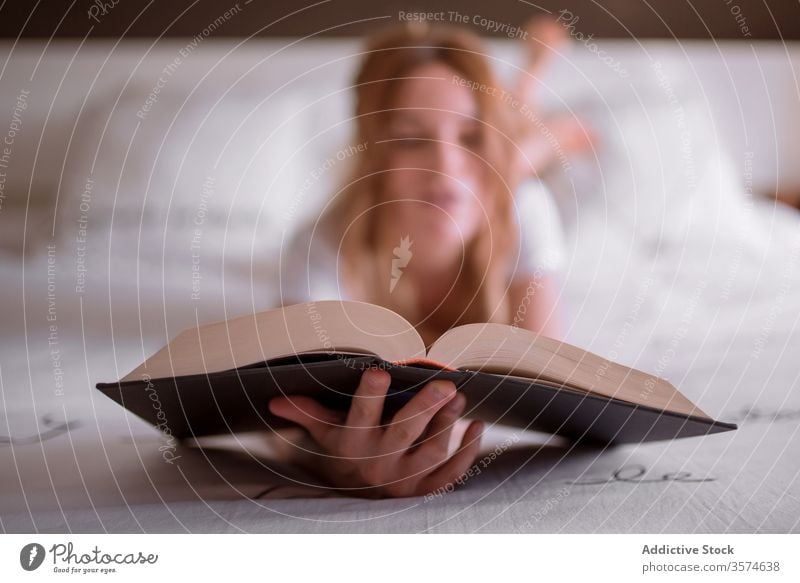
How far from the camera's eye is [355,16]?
0.87 meters

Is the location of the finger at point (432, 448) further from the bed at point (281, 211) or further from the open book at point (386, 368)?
the bed at point (281, 211)

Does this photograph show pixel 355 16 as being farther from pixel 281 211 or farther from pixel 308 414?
pixel 308 414

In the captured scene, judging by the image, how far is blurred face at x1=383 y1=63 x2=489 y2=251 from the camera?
2.93ft

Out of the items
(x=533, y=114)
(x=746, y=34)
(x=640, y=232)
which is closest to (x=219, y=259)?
(x=533, y=114)

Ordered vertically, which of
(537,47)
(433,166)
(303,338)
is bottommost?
(303,338)

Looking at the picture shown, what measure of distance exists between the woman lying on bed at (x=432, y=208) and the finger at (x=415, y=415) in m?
0.43

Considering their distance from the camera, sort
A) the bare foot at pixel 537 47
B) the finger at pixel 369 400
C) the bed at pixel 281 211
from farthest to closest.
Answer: the bare foot at pixel 537 47
the bed at pixel 281 211
the finger at pixel 369 400

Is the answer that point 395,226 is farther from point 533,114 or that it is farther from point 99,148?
point 99,148

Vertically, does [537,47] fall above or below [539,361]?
above

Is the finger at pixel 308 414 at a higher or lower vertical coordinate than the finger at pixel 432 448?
higher

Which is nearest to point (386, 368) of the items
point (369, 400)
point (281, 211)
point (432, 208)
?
point (369, 400)

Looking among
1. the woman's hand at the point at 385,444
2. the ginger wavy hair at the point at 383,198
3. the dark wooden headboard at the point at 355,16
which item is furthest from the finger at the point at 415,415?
the dark wooden headboard at the point at 355,16

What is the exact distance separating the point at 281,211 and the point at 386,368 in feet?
2.40

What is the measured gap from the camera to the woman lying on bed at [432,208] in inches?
35.3
